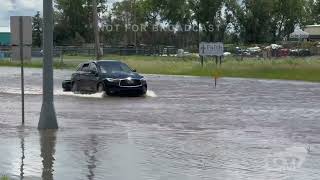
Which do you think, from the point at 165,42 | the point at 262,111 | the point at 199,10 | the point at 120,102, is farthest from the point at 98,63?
the point at 165,42

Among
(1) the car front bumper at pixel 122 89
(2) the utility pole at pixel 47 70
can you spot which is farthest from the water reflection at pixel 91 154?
(1) the car front bumper at pixel 122 89

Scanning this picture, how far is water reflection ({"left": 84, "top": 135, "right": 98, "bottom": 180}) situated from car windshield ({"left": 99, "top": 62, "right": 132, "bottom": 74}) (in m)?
14.4

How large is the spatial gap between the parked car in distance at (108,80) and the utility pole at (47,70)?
12160 mm

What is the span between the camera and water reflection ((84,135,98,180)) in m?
10.2

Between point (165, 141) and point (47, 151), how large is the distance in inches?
106

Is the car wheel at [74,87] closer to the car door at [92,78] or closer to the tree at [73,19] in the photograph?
the car door at [92,78]

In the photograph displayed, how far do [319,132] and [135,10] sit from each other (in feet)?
384

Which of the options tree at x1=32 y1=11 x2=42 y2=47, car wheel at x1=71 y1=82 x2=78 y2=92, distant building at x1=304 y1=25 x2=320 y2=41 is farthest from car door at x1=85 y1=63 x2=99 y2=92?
distant building at x1=304 y1=25 x2=320 y2=41

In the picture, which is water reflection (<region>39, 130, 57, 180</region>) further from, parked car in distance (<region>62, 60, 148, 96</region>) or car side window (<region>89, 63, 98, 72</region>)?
car side window (<region>89, 63, 98, 72</region>)

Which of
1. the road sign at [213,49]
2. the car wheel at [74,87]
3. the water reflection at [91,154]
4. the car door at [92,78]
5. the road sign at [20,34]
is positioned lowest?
the car wheel at [74,87]

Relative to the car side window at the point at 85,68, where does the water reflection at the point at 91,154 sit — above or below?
below

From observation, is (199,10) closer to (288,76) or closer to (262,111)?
(288,76)

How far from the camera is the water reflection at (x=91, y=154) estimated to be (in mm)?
10195

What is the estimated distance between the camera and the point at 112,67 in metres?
29.1
